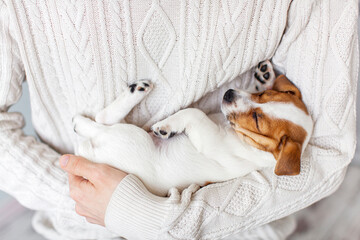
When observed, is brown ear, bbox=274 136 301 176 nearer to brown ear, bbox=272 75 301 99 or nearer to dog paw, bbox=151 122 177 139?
brown ear, bbox=272 75 301 99

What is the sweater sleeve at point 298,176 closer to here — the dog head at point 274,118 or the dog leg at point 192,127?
the dog head at point 274,118

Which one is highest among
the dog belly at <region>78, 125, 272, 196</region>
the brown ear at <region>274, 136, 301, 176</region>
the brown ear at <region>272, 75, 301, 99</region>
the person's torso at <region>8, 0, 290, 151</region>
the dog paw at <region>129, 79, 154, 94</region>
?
the person's torso at <region>8, 0, 290, 151</region>

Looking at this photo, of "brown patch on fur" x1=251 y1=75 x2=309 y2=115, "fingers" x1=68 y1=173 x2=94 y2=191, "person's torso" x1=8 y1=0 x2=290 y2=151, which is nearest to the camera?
"person's torso" x1=8 y1=0 x2=290 y2=151

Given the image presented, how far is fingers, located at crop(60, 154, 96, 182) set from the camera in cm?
96

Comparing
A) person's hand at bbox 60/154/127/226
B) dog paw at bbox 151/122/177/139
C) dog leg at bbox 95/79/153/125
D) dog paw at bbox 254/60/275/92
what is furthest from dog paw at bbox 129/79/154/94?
dog paw at bbox 254/60/275/92

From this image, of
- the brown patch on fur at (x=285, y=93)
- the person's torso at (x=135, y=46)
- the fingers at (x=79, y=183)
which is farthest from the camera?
the brown patch on fur at (x=285, y=93)

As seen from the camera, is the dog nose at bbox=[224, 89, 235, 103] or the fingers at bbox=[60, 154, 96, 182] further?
the dog nose at bbox=[224, 89, 235, 103]

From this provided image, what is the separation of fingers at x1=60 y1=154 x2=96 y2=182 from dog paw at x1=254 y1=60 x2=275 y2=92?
0.67 m

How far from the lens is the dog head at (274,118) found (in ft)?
3.39

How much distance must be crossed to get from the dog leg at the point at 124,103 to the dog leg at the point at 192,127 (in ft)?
0.40

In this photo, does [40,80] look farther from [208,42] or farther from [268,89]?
[268,89]

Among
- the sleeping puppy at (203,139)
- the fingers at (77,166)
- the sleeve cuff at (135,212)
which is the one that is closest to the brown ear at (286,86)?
the sleeping puppy at (203,139)

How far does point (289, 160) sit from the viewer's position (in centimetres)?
96

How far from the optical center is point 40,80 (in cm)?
93
